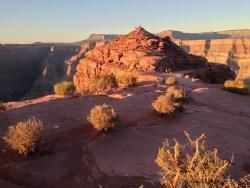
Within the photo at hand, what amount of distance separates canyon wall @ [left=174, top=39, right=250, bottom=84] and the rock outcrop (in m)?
62.3

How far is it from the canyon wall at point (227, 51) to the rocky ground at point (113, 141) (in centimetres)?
8541

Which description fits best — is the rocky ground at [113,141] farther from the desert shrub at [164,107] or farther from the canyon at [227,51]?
the canyon at [227,51]

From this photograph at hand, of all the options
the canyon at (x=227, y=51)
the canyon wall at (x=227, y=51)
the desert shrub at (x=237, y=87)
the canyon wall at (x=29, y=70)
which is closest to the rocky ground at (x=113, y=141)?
the desert shrub at (x=237, y=87)

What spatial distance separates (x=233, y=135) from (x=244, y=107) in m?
5.02

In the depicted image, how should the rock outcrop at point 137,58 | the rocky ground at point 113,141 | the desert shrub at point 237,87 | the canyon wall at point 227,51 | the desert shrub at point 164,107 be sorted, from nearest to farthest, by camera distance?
the rocky ground at point 113,141 → the desert shrub at point 164,107 → the desert shrub at point 237,87 → the rock outcrop at point 137,58 → the canyon wall at point 227,51

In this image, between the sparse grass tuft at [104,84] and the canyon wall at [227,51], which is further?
the canyon wall at [227,51]

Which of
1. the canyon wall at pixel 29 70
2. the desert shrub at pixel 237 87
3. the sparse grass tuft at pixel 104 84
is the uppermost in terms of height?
the desert shrub at pixel 237 87

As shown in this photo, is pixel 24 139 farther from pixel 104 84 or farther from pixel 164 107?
pixel 104 84

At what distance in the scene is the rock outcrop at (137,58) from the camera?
→ 33.3 m

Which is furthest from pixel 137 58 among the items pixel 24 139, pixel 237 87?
pixel 24 139

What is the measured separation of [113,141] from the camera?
436 inches

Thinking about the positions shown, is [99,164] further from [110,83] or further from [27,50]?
[27,50]

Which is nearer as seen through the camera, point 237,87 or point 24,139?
point 24,139

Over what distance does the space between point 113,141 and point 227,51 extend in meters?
114
